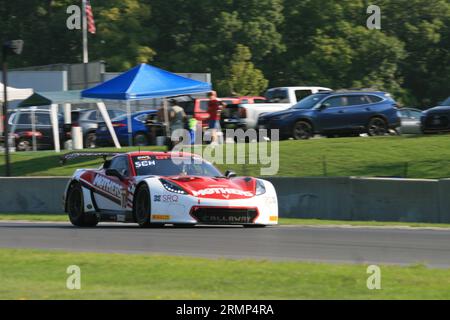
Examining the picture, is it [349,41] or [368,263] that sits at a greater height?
[349,41]

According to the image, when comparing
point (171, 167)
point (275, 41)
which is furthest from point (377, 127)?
point (275, 41)

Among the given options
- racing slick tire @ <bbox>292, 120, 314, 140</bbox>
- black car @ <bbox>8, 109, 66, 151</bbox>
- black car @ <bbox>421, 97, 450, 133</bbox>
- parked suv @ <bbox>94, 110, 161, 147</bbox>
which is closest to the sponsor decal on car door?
racing slick tire @ <bbox>292, 120, 314, 140</bbox>

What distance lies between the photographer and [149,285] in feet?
30.2

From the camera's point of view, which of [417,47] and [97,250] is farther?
[417,47]

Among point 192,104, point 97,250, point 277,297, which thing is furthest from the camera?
point 192,104

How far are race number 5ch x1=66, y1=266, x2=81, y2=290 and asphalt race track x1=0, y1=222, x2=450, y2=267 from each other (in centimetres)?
199

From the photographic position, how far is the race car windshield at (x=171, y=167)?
53.2ft

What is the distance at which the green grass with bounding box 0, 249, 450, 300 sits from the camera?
858 cm

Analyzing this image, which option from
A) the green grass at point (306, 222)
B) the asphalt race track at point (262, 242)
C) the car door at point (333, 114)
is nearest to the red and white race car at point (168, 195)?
the asphalt race track at point (262, 242)

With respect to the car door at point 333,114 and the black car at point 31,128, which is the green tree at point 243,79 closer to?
the black car at point 31,128

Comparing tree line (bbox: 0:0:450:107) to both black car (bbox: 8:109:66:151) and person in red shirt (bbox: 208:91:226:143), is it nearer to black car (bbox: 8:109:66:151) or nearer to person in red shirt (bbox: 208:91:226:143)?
black car (bbox: 8:109:66:151)
